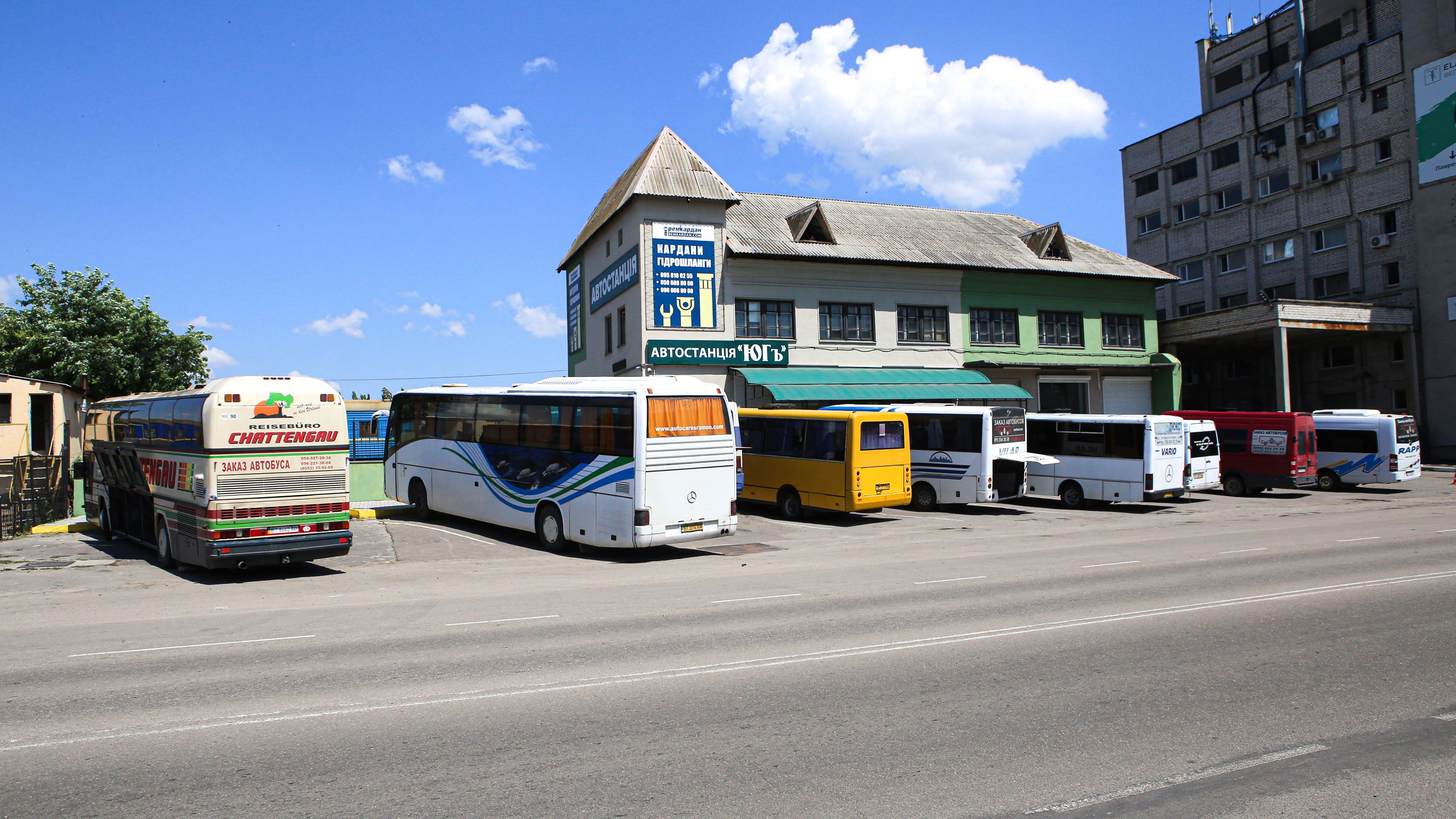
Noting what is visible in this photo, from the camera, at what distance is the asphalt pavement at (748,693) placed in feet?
16.2

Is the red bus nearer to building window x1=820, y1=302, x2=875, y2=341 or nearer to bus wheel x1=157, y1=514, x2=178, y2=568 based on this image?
building window x1=820, y1=302, x2=875, y2=341

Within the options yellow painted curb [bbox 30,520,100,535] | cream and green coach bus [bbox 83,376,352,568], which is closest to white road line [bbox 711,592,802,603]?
cream and green coach bus [bbox 83,376,352,568]

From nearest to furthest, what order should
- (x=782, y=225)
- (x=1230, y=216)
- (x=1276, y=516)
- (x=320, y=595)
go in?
1. (x=320, y=595)
2. (x=1276, y=516)
3. (x=782, y=225)
4. (x=1230, y=216)

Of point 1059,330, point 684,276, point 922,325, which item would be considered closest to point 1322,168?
point 1059,330

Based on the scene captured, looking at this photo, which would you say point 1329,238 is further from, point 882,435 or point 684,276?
point 882,435

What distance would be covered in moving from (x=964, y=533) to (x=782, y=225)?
61.8ft

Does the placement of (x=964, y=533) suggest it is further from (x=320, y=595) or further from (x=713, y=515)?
(x=320, y=595)

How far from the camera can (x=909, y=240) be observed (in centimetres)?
3784

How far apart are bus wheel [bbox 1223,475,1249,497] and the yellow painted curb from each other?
3151 cm

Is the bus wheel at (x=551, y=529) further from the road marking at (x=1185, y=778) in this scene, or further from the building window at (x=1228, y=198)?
the building window at (x=1228, y=198)

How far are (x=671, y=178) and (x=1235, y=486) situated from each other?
2167 cm

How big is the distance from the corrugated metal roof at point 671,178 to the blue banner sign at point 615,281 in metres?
1.76

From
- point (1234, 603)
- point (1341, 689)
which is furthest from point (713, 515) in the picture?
point (1341, 689)

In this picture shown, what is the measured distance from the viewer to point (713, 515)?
16.7 meters
